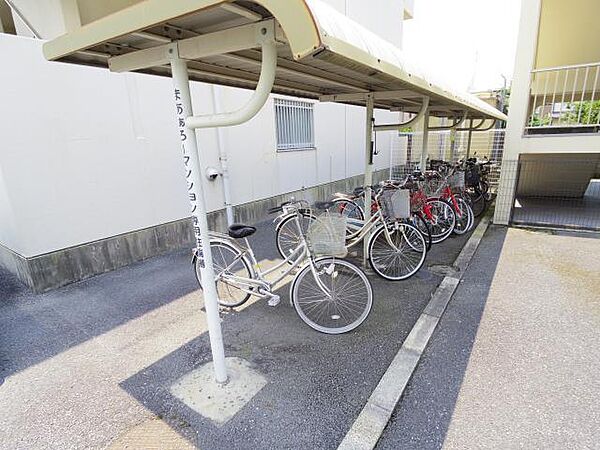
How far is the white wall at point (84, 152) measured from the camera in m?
3.62

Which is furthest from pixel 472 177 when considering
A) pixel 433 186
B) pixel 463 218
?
pixel 433 186

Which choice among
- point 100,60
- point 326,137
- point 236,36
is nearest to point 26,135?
point 100,60

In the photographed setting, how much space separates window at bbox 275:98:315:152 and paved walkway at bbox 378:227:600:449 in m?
4.88

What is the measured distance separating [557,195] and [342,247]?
9.04m

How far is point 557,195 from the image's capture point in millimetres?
9023

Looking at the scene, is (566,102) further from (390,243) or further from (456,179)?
(390,243)

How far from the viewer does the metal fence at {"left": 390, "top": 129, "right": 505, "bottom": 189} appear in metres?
10.5

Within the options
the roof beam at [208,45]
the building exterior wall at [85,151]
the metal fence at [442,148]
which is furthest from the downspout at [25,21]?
the metal fence at [442,148]

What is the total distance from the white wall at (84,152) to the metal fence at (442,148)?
Result: 24.8 ft

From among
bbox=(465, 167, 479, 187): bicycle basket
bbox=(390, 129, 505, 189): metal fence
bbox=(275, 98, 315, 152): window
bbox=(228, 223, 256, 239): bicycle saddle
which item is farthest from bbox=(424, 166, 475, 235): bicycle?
bbox=(390, 129, 505, 189): metal fence

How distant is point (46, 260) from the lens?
3938 millimetres

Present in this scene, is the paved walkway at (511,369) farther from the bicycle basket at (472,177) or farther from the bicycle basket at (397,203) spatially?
the bicycle basket at (472,177)

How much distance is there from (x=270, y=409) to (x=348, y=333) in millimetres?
1068

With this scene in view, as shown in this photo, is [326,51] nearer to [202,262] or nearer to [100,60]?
[202,262]
